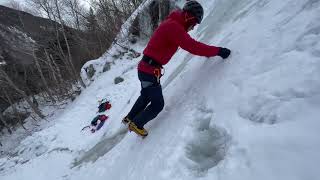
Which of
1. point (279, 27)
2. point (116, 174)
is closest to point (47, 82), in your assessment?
point (116, 174)

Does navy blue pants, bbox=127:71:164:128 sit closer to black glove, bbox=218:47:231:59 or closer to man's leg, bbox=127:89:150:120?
man's leg, bbox=127:89:150:120

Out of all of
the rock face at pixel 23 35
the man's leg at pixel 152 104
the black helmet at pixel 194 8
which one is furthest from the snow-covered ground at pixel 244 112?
the rock face at pixel 23 35

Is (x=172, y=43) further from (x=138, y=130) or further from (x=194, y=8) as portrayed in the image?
(x=138, y=130)

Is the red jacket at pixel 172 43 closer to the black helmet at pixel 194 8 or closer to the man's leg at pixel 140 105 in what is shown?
the black helmet at pixel 194 8

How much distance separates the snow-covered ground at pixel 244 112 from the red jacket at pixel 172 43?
1.07 feet

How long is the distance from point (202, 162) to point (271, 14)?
1902 millimetres

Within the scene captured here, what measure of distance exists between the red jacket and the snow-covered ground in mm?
327

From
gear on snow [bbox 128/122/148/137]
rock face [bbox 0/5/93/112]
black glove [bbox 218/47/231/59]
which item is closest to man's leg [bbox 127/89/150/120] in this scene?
gear on snow [bbox 128/122/148/137]

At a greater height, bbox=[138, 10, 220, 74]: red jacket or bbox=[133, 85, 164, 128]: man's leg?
bbox=[138, 10, 220, 74]: red jacket

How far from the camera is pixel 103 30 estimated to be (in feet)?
57.2

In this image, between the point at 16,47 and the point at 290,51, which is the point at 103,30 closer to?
the point at 16,47

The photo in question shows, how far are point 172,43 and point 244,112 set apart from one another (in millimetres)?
1361

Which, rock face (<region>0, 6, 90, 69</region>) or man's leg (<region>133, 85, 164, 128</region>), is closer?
man's leg (<region>133, 85, 164, 128</region>)

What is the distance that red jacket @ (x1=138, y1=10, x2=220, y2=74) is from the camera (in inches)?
137
